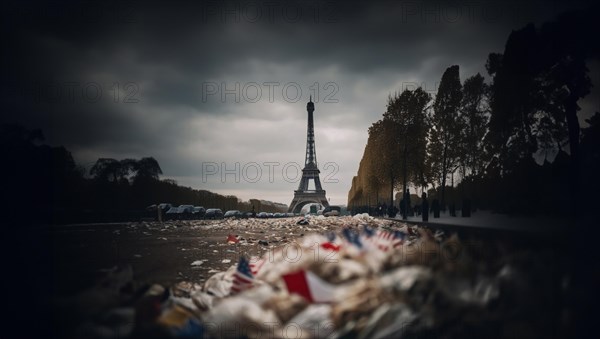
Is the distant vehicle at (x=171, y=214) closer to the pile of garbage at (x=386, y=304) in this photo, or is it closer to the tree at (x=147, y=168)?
the tree at (x=147, y=168)

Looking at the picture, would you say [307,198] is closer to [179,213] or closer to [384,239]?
[179,213]

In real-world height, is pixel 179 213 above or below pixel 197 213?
above

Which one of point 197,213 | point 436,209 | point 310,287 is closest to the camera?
point 310,287

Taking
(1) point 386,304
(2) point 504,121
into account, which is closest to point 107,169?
(2) point 504,121

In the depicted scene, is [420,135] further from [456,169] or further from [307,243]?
[307,243]

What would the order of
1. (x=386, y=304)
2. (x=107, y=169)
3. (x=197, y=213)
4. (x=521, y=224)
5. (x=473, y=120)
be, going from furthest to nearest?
(x=107, y=169) → (x=197, y=213) → (x=473, y=120) → (x=521, y=224) → (x=386, y=304)

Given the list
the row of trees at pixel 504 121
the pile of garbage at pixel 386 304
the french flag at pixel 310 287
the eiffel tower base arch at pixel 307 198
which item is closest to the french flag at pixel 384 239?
the pile of garbage at pixel 386 304

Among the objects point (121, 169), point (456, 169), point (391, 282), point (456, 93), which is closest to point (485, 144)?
point (456, 169)
